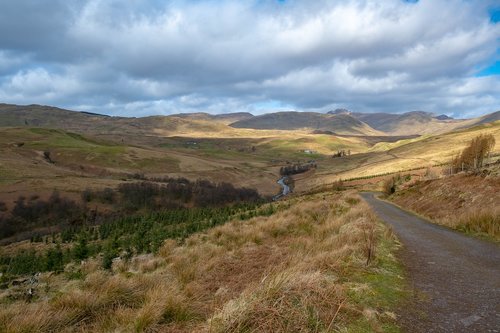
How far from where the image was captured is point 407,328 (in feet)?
17.9

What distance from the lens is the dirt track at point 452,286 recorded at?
18.4ft

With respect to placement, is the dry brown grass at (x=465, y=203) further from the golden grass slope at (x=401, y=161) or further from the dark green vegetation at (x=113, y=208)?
the golden grass slope at (x=401, y=161)

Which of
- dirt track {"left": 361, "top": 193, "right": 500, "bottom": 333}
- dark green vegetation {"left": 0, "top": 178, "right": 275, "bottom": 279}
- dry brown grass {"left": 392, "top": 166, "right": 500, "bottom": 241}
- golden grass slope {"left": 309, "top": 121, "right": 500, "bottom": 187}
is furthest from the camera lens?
golden grass slope {"left": 309, "top": 121, "right": 500, "bottom": 187}

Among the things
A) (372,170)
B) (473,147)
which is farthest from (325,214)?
(372,170)

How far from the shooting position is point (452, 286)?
742 centimetres

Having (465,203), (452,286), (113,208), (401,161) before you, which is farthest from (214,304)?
(401,161)

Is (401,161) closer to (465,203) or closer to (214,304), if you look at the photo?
(465,203)

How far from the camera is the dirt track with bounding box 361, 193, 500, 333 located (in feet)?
18.4

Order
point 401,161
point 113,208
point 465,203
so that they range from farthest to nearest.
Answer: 1. point 401,161
2. point 113,208
3. point 465,203

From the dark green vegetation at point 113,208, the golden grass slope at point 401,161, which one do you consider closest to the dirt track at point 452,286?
the dark green vegetation at point 113,208

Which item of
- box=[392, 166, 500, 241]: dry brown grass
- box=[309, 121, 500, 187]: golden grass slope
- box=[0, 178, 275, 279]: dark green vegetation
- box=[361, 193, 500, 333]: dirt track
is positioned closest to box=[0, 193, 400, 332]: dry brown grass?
box=[361, 193, 500, 333]: dirt track

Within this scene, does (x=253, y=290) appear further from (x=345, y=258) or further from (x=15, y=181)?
(x=15, y=181)

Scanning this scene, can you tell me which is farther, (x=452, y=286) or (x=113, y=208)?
(x=113, y=208)

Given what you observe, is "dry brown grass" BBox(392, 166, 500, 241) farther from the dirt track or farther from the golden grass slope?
the golden grass slope
